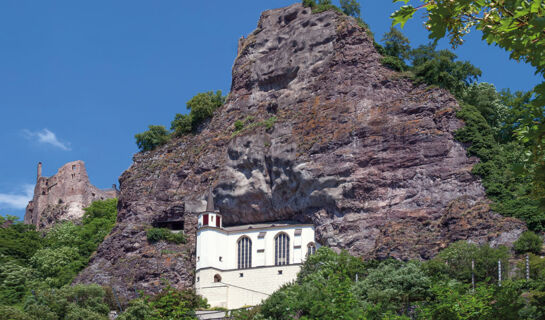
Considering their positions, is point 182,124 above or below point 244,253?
above

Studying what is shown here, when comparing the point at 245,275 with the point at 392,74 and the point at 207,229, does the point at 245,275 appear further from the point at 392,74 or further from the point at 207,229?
the point at 392,74

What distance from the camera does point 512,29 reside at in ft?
39.5

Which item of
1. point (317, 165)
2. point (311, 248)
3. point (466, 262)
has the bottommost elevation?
point (466, 262)

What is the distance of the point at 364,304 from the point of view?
37.4 m

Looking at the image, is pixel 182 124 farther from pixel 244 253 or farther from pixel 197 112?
pixel 244 253

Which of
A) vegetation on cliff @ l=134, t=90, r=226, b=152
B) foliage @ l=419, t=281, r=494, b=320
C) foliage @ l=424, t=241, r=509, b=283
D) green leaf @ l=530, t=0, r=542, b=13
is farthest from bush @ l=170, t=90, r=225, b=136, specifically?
green leaf @ l=530, t=0, r=542, b=13

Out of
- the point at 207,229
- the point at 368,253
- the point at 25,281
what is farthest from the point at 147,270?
the point at 368,253

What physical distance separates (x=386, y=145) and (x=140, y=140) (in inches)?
1023

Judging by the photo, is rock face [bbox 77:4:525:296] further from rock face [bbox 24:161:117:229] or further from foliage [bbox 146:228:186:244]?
rock face [bbox 24:161:117:229]

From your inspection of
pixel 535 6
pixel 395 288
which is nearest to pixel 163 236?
pixel 395 288

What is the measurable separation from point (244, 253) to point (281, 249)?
3120 mm

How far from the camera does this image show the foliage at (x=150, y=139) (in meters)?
67.5

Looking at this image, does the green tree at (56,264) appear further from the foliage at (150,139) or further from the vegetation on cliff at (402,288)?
the vegetation on cliff at (402,288)

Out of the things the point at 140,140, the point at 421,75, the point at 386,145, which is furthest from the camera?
the point at 140,140
